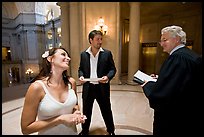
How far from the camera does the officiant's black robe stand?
1565 millimetres

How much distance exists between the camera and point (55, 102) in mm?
1423

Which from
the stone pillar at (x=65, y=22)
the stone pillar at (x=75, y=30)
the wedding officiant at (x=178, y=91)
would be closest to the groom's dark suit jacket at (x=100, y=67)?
the wedding officiant at (x=178, y=91)

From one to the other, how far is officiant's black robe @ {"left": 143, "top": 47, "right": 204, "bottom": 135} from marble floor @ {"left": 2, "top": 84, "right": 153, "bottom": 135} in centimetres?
158

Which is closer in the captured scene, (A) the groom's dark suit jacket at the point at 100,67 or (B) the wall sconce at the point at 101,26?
(A) the groom's dark suit jacket at the point at 100,67

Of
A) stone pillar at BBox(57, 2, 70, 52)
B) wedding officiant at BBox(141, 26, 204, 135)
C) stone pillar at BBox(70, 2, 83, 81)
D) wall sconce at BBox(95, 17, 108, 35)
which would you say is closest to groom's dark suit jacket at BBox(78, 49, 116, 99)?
wedding officiant at BBox(141, 26, 204, 135)

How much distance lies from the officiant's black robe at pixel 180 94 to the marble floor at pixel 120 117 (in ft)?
5.19

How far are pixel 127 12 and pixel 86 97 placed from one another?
386 inches

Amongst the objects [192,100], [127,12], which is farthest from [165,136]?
[127,12]

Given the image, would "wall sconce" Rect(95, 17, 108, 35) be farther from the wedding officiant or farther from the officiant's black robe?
the officiant's black robe

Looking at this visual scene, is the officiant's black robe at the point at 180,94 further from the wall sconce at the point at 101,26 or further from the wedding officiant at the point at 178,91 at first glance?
the wall sconce at the point at 101,26

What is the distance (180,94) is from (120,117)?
2603 mm

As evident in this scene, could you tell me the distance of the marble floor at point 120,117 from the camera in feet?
10.7

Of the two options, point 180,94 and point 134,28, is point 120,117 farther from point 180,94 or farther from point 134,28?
point 134,28

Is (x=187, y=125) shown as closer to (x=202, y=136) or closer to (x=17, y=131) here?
(x=202, y=136)
